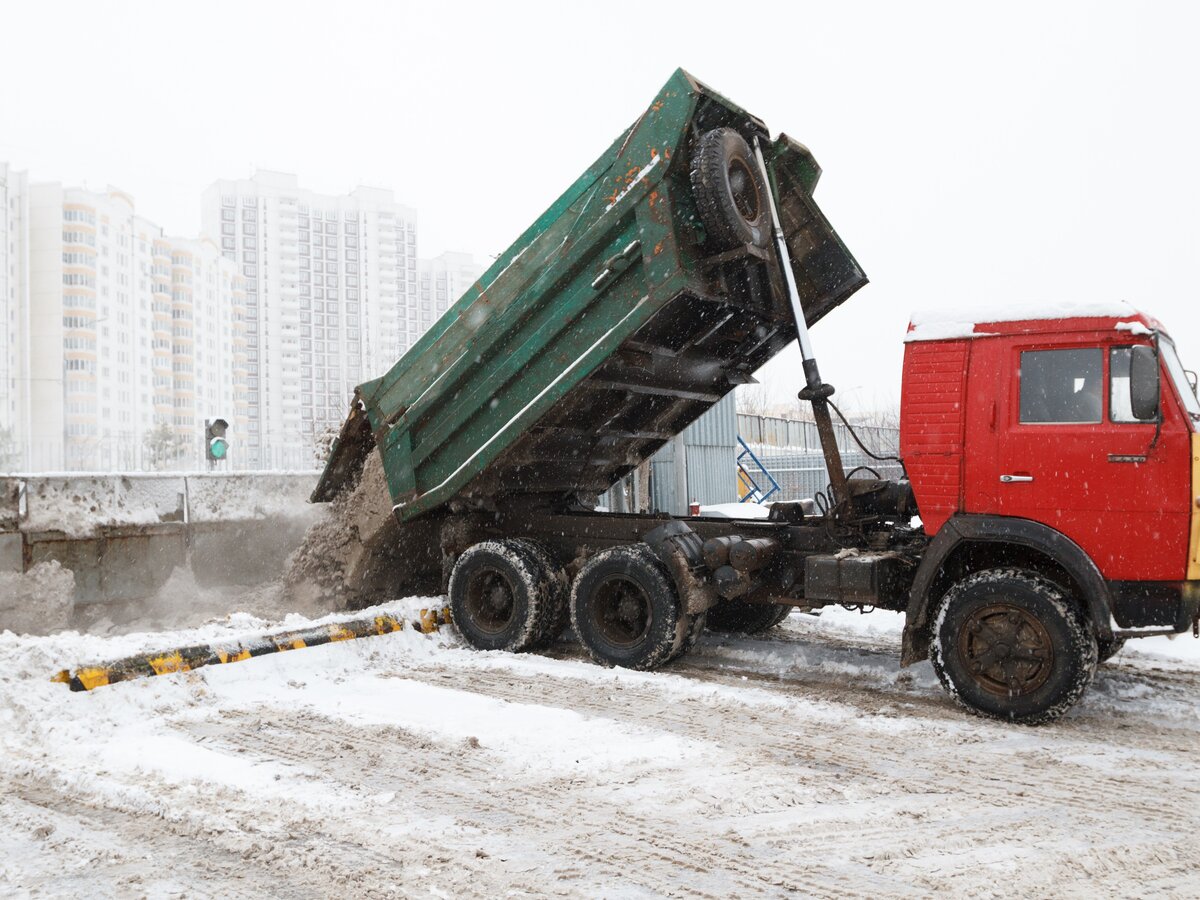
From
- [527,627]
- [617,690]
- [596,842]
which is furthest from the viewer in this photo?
[527,627]

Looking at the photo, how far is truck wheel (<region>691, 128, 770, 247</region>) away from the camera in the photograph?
602 cm

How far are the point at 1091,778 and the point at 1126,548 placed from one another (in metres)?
1.40

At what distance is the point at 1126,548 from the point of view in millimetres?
5289

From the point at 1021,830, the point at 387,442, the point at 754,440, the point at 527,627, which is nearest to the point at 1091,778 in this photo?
the point at 1021,830

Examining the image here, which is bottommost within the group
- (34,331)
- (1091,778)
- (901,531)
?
(1091,778)

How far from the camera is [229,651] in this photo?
628cm

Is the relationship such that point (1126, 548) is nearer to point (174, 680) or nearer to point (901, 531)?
point (901, 531)

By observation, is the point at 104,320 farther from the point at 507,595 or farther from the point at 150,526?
the point at 507,595

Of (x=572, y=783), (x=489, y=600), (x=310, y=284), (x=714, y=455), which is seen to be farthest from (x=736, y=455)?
(x=310, y=284)

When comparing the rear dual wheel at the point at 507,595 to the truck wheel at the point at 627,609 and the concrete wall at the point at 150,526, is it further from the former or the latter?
the concrete wall at the point at 150,526

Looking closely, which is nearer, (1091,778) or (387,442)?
(1091,778)

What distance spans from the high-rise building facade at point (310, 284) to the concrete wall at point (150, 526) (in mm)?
71970

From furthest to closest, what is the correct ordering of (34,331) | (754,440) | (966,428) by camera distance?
(34,331)
(754,440)
(966,428)

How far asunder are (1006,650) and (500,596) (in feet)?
12.6
